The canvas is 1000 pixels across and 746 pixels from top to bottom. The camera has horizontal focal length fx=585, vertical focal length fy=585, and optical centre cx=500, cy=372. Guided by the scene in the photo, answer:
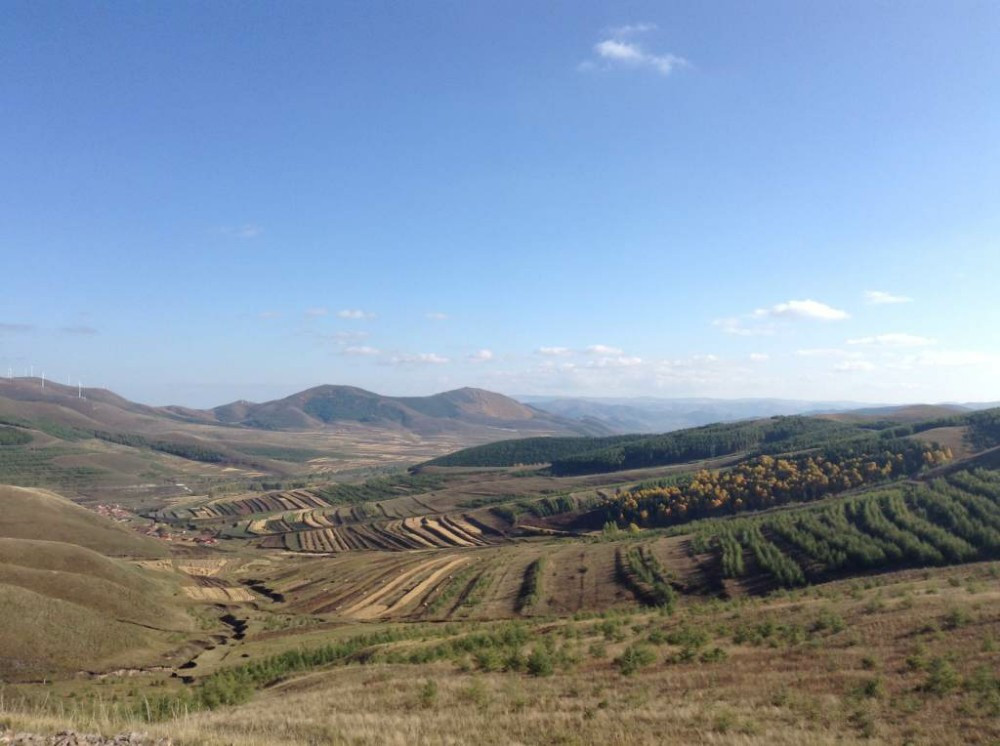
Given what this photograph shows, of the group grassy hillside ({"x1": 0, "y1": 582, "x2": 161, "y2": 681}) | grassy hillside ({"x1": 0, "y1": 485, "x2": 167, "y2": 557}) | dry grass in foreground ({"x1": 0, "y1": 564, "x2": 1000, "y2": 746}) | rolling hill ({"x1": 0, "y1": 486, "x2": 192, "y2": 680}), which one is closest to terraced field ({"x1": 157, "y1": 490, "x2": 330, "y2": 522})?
grassy hillside ({"x1": 0, "y1": 485, "x2": 167, "y2": 557})

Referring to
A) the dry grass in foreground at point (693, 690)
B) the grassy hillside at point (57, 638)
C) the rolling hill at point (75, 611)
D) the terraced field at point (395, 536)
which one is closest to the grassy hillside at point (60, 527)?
the rolling hill at point (75, 611)

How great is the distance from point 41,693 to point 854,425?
200382 mm

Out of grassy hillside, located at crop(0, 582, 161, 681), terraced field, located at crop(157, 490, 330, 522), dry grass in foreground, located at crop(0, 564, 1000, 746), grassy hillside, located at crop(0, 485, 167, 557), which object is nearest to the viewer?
dry grass in foreground, located at crop(0, 564, 1000, 746)

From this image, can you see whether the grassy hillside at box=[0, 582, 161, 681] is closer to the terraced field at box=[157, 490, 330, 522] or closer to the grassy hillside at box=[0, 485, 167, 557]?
the grassy hillside at box=[0, 485, 167, 557]

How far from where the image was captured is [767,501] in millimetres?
93938

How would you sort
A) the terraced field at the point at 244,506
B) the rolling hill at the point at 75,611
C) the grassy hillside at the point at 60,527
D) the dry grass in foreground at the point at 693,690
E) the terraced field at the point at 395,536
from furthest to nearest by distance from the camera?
the terraced field at the point at 244,506, the terraced field at the point at 395,536, the grassy hillside at the point at 60,527, the rolling hill at the point at 75,611, the dry grass in foreground at the point at 693,690

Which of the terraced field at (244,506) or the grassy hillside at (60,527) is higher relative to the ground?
the grassy hillside at (60,527)

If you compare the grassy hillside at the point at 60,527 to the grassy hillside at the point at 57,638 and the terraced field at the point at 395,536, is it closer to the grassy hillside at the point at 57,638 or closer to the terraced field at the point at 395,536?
the terraced field at the point at 395,536

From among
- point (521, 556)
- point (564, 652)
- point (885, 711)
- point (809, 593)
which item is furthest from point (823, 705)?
point (521, 556)

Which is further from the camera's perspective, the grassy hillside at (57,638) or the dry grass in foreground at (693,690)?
the grassy hillside at (57,638)

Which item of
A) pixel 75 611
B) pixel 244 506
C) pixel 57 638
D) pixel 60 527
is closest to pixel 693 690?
pixel 57 638

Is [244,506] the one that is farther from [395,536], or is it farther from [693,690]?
[693,690]

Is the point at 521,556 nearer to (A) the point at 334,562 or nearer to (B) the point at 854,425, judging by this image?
(A) the point at 334,562

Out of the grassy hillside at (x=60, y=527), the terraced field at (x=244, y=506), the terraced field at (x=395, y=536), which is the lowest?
the terraced field at (x=244, y=506)
